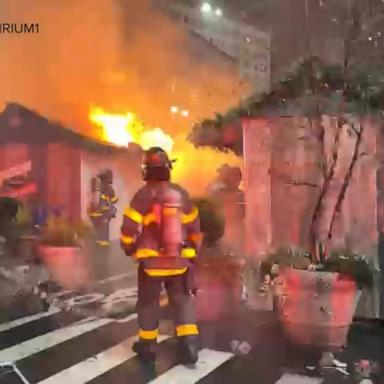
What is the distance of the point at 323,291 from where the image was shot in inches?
24.4

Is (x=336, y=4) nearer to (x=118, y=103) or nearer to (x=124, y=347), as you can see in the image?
(x=118, y=103)

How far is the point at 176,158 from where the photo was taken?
652mm

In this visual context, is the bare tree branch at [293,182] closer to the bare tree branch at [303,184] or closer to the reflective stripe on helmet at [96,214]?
the bare tree branch at [303,184]

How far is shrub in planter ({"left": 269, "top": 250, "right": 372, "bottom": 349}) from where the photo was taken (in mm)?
619

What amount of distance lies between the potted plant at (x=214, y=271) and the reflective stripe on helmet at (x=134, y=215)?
6 centimetres

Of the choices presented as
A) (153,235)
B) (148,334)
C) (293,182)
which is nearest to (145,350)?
(148,334)

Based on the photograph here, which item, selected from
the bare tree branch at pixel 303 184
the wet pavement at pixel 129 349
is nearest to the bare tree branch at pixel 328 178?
the bare tree branch at pixel 303 184

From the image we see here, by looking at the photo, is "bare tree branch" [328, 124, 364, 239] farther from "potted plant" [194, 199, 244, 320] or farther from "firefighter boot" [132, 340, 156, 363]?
"firefighter boot" [132, 340, 156, 363]

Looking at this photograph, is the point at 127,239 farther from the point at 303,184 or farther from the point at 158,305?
the point at 303,184

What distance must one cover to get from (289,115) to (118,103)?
179mm

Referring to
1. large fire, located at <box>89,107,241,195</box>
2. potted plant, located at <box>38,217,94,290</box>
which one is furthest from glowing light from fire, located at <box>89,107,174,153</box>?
potted plant, located at <box>38,217,94,290</box>

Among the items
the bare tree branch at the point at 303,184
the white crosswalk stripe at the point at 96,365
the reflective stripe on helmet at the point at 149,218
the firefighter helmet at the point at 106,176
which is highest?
the firefighter helmet at the point at 106,176

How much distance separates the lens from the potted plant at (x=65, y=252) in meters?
0.68

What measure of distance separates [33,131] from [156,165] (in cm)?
15
